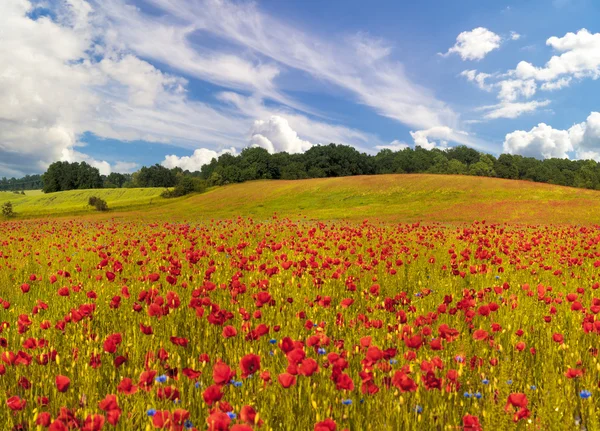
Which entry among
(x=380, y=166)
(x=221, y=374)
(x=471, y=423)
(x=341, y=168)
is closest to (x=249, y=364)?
(x=221, y=374)

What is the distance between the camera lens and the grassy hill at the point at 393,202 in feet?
107

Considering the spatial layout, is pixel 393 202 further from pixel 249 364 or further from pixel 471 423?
pixel 249 364

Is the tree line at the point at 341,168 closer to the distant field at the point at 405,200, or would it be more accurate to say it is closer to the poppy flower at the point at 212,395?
the distant field at the point at 405,200

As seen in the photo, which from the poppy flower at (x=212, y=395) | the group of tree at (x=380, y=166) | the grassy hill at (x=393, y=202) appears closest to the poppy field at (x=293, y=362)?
the poppy flower at (x=212, y=395)

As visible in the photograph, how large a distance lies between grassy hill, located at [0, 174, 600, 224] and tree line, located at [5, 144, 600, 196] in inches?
1001

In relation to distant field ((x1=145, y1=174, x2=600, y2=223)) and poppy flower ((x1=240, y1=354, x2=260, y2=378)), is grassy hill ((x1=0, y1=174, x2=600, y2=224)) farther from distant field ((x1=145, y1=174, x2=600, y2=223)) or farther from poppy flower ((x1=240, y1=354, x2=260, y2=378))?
poppy flower ((x1=240, y1=354, x2=260, y2=378))

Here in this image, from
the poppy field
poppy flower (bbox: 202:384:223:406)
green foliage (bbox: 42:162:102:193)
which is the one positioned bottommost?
the poppy field

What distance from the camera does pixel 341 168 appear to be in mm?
110500

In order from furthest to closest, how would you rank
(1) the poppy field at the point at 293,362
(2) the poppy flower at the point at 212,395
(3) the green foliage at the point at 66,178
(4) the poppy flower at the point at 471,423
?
(3) the green foliage at the point at 66,178
(1) the poppy field at the point at 293,362
(4) the poppy flower at the point at 471,423
(2) the poppy flower at the point at 212,395

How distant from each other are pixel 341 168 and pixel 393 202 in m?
64.9

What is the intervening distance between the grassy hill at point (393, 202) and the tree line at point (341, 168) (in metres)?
25.4

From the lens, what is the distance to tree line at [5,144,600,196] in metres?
102

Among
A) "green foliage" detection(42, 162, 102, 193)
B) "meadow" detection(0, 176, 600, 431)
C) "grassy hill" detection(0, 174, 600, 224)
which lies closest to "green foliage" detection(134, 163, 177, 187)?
"green foliage" detection(42, 162, 102, 193)

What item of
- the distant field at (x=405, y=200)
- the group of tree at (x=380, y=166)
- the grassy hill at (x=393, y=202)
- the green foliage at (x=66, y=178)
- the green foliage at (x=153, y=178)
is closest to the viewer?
the distant field at (x=405, y=200)
